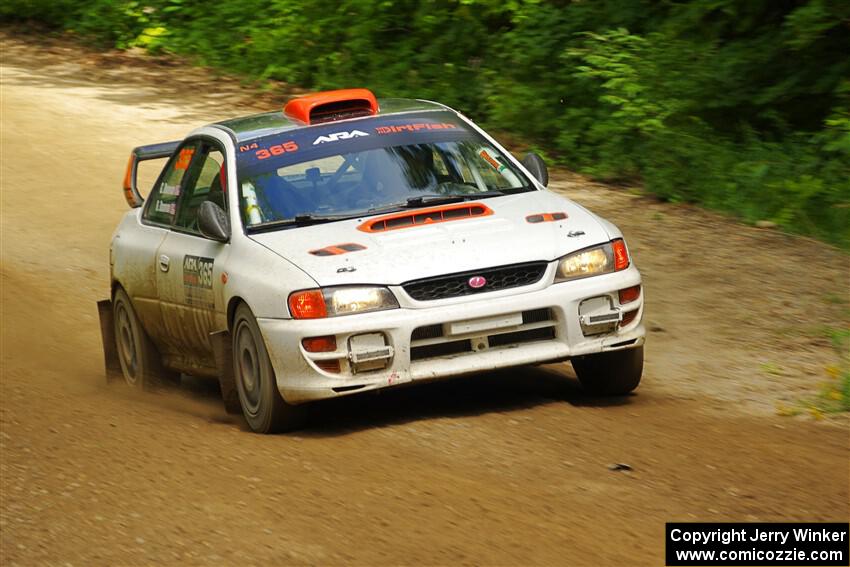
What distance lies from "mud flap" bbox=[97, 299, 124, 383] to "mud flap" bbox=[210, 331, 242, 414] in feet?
7.58

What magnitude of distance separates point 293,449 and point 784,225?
6.59 meters

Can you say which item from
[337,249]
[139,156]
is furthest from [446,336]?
[139,156]

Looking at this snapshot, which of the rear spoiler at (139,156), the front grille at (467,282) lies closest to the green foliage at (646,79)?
the front grille at (467,282)

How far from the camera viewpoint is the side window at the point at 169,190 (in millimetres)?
8820

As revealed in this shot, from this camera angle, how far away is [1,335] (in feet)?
37.2

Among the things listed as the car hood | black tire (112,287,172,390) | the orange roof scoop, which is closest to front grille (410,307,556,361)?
the car hood

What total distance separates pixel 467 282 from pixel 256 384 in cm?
124

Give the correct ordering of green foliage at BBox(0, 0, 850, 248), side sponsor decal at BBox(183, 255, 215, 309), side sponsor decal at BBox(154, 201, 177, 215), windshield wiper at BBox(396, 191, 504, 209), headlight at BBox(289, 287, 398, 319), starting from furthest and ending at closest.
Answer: green foliage at BBox(0, 0, 850, 248)
side sponsor decal at BBox(154, 201, 177, 215)
side sponsor decal at BBox(183, 255, 215, 309)
windshield wiper at BBox(396, 191, 504, 209)
headlight at BBox(289, 287, 398, 319)

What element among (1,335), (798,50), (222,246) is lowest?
(1,335)

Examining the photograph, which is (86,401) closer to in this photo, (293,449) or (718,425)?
(293,449)

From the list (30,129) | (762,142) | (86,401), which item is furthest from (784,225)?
(30,129)

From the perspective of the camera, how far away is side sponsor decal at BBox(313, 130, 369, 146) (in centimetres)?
812

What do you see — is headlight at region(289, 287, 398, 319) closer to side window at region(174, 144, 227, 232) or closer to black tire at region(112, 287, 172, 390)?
side window at region(174, 144, 227, 232)

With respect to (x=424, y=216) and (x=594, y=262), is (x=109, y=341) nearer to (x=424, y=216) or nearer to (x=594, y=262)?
(x=424, y=216)
